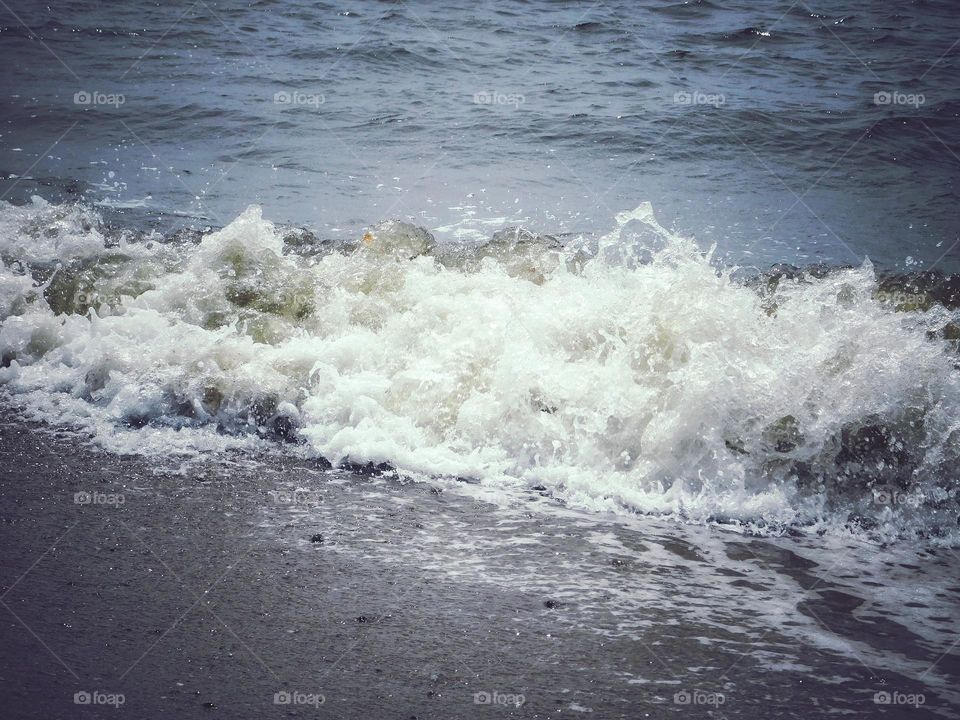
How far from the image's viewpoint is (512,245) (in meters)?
7.04

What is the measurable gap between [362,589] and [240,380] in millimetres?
2011

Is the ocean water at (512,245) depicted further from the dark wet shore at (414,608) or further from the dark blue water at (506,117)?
the dark wet shore at (414,608)

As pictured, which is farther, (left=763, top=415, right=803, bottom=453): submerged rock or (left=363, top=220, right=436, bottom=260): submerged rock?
(left=363, top=220, right=436, bottom=260): submerged rock

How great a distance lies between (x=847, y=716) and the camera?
296 cm

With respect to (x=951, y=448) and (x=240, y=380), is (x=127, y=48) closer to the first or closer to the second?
(x=240, y=380)

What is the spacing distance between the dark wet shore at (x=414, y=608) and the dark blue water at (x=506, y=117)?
427cm

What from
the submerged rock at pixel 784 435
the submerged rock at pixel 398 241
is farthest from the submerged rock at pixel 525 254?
the submerged rock at pixel 784 435

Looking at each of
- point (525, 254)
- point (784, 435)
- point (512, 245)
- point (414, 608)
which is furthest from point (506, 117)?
point (414, 608)

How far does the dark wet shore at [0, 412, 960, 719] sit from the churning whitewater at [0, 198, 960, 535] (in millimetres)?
408

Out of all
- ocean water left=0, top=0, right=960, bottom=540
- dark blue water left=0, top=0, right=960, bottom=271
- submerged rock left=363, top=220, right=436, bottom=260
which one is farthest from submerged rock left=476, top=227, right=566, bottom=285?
dark blue water left=0, top=0, right=960, bottom=271

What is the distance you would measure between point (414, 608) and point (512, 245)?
156 inches

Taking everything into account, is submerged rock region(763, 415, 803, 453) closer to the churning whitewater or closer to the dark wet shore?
the churning whitewater

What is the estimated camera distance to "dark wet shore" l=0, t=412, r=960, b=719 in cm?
299

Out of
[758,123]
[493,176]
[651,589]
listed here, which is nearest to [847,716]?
[651,589]
